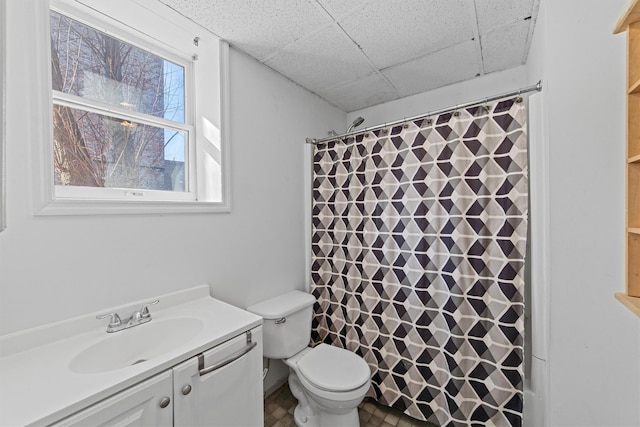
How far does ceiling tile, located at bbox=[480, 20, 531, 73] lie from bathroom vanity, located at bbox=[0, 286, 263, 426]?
6.68 feet

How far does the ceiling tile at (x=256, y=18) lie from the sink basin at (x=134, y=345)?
4.95ft

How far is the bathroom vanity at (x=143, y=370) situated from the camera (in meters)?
0.71

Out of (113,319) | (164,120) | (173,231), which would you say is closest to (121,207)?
(173,231)

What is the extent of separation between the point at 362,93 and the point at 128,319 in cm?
220

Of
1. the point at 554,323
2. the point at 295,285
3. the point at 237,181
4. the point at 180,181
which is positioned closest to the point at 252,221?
the point at 237,181

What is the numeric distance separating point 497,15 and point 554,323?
1507 mm

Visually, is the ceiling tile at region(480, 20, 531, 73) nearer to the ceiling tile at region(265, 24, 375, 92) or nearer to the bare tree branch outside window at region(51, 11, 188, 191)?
the ceiling tile at region(265, 24, 375, 92)

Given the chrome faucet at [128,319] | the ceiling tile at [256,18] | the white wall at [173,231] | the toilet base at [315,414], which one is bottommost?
the toilet base at [315,414]

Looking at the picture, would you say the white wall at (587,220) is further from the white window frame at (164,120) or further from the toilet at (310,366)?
the white window frame at (164,120)

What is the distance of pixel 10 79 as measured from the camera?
890 millimetres

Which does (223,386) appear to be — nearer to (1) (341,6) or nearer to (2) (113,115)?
(2) (113,115)

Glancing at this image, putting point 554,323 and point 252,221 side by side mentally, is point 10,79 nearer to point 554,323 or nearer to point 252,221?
point 252,221

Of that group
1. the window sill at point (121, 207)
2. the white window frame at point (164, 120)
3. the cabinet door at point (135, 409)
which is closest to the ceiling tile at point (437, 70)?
the white window frame at point (164, 120)

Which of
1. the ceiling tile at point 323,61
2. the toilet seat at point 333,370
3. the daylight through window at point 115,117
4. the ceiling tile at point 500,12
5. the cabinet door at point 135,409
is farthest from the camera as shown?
the ceiling tile at point 323,61
